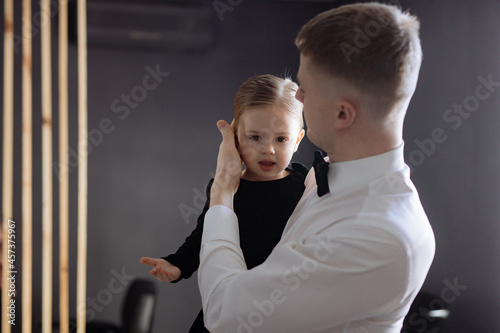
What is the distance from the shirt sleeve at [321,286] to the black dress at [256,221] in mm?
419

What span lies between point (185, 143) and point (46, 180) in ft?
2.75

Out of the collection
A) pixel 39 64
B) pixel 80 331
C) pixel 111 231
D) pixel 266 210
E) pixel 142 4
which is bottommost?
pixel 80 331

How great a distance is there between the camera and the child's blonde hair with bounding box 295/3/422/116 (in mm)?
937

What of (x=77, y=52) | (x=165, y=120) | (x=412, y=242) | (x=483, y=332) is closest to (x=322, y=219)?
(x=412, y=242)

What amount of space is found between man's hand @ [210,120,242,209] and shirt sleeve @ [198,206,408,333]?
253mm

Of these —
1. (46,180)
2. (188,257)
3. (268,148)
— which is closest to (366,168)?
(268,148)

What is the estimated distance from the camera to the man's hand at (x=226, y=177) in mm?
1141

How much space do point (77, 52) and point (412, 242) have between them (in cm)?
236

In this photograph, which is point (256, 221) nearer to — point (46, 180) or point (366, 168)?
point (366, 168)

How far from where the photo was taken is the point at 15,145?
95.5 inches

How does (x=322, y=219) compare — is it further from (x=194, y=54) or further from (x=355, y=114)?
(x=194, y=54)

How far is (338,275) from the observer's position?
89 cm

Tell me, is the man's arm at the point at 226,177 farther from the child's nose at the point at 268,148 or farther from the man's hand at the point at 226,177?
the child's nose at the point at 268,148

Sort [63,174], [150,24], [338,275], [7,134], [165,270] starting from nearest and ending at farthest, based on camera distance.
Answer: [338,275] < [165,270] < [7,134] < [63,174] < [150,24]
